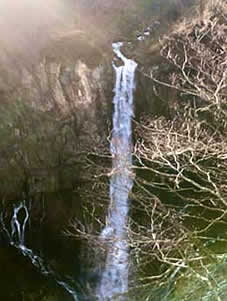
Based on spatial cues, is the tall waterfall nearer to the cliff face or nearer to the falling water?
the cliff face

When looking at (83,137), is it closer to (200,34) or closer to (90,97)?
(90,97)

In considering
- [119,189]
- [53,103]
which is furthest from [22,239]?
[53,103]

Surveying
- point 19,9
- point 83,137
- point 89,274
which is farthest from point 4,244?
point 19,9

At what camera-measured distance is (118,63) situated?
10641mm

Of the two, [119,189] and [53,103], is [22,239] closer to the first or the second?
[119,189]

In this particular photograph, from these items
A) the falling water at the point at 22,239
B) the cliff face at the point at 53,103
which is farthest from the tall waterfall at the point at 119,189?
the falling water at the point at 22,239

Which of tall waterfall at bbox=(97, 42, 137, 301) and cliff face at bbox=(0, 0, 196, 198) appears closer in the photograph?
tall waterfall at bbox=(97, 42, 137, 301)

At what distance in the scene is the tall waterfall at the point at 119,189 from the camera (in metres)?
9.16

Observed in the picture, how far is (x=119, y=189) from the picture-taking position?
959 centimetres

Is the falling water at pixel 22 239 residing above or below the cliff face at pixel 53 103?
below

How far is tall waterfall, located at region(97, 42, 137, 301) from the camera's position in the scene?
9164 millimetres

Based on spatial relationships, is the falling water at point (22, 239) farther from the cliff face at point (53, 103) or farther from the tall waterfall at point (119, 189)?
the tall waterfall at point (119, 189)

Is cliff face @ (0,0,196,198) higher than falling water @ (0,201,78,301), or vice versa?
cliff face @ (0,0,196,198)

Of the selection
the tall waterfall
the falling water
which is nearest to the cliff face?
the tall waterfall
